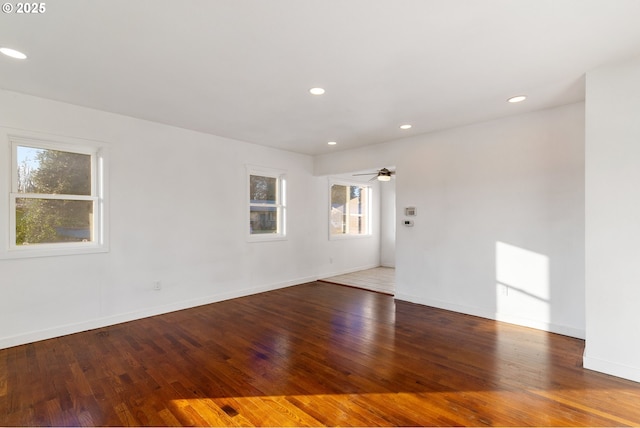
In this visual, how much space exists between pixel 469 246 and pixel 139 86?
14.5 ft

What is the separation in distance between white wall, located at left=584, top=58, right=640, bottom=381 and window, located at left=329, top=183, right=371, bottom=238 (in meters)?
4.76

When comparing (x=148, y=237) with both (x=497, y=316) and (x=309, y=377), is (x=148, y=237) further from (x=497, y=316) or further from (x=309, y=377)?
(x=497, y=316)

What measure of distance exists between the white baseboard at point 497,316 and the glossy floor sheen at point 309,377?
0.41 feet

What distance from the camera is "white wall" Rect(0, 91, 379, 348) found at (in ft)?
10.6

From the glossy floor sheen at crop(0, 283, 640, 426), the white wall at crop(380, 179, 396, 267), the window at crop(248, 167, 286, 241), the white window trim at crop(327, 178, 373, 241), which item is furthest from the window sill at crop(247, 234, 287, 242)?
the white wall at crop(380, 179, 396, 267)

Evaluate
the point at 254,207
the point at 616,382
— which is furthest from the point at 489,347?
the point at 254,207

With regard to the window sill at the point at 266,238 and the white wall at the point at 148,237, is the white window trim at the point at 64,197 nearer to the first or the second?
the white wall at the point at 148,237

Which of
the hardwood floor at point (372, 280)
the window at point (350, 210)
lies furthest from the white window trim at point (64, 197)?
the window at point (350, 210)

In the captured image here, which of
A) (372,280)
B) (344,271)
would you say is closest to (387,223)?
(344,271)

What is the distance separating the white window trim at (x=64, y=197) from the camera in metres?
3.18

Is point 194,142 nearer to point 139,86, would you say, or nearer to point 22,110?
point 139,86

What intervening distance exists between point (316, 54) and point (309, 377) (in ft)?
8.65

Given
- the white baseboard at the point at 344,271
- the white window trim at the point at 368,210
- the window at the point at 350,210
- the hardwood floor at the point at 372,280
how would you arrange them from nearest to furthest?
the hardwood floor at the point at 372,280 → the white baseboard at the point at 344,271 → the white window trim at the point at 368,210 → the window at the point at 350,210

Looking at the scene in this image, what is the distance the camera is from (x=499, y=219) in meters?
3.98
